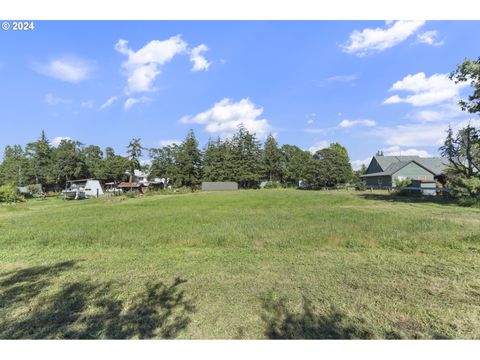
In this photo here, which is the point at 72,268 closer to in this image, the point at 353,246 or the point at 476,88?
the point at 353,246

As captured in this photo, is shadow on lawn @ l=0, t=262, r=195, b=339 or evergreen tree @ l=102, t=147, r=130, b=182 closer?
shadow on lawn @ l=0, t=262, r=195, b=339

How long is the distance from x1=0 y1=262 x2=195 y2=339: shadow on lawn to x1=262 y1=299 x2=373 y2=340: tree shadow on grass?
1.12 m

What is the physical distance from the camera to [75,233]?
9281 mm

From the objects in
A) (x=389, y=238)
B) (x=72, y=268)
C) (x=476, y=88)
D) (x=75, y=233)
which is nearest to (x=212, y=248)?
(x=72, y=268)

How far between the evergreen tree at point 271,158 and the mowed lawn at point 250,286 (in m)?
64.3

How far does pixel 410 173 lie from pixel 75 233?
1801 inches

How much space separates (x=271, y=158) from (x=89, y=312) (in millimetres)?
69859

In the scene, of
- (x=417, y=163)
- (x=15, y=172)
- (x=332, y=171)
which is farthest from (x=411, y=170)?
(x=15, y=172)

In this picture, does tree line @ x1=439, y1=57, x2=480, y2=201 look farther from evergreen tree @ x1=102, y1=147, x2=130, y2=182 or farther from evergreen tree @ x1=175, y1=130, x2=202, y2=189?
evergreen tree @ x1=102, y1=147, x2=130, y2=182

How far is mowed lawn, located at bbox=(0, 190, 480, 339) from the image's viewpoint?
319 cm

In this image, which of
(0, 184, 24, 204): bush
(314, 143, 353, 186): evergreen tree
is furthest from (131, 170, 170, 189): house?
(314, 143, 353, 186): evergreen tree

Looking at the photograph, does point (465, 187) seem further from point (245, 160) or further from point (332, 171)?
point (245, 160)

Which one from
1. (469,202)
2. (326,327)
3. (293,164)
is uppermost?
(293,164)

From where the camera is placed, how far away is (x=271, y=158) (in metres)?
72.1
